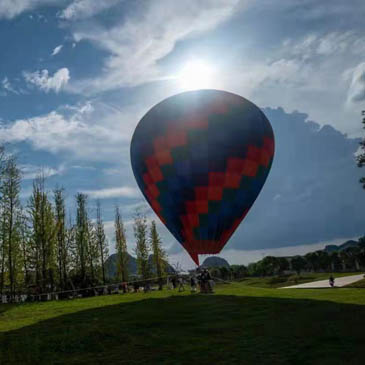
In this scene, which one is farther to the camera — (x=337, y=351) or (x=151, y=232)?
(x=151, y=232)

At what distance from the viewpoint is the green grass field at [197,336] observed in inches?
396

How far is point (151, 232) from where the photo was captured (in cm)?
6481

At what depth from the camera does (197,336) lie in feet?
41.7

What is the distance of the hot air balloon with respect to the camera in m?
25.1

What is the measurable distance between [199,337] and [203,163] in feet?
45.5

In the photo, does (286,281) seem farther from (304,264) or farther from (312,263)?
(304,264)

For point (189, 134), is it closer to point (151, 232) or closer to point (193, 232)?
point (193, 232)

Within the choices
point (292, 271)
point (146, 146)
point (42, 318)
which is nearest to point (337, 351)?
point (42, 318)

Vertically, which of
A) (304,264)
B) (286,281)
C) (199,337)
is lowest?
(286,281)

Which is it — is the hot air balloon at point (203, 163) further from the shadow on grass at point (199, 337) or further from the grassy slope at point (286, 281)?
the grassy slope at point (286, 281)

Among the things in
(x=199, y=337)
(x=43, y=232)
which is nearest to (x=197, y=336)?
(x=199, y=337)

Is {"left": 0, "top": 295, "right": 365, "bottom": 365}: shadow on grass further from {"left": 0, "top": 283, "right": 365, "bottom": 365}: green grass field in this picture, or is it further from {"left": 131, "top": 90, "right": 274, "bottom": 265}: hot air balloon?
{"left": 131, "top": 90, "right": 274, "bottom": 265}: hot air balloon

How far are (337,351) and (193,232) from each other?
52.9 ft

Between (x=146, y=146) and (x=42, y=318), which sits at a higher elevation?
(x=146, y=146)
